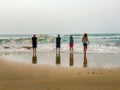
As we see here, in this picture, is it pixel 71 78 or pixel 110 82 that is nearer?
pixel 110 82

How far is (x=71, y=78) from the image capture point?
1036 cm

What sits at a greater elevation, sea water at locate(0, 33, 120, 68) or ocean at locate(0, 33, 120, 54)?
ocean at locate(0, 33, 120, 54)

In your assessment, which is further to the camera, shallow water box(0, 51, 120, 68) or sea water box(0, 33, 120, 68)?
sea water box(0, 33, 120, 68)

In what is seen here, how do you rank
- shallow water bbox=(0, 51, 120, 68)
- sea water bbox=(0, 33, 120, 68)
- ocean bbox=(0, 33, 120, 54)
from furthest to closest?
ocean bbox=(0, 33, 120, 54), sea water bbox=(0, 33, 120, 68), shallow water bbox=(0, 51, 120, 68)

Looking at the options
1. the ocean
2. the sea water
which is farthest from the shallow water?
the ocean

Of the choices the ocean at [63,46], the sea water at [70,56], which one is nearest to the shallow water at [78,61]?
the sea water at [70,56]

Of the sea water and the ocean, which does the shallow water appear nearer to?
the sea water

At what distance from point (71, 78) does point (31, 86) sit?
205 cm

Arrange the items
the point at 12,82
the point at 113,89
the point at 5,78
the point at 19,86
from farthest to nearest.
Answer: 1. the point at 5,78
2. the point at 12,82
3. the point at 19,86
4. the point at 113,89

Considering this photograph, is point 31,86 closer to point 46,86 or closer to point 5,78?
point 46,86

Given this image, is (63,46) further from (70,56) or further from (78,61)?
(78,61)

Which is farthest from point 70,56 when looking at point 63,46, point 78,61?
point 63,46

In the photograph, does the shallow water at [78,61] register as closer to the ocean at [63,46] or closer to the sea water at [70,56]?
the sea water at [70,56]

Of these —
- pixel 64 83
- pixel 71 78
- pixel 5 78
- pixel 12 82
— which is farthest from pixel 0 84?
pixel 71 78
